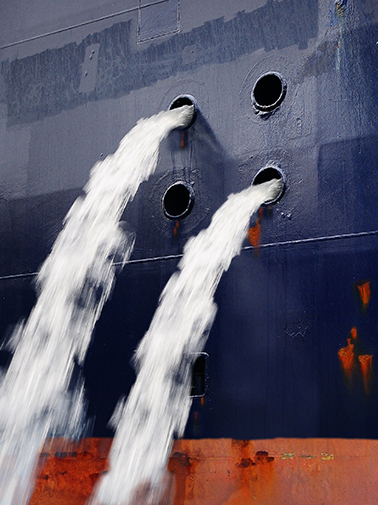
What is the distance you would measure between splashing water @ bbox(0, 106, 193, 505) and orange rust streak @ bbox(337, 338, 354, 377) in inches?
73.9

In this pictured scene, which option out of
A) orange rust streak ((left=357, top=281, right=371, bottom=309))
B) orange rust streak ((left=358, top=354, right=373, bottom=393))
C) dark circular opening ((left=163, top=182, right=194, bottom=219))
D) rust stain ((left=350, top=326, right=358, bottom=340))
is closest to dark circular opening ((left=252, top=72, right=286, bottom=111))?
dark circular opening ((left=163, top=182, right=194, bottom=219))

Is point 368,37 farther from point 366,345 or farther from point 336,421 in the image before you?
point 336,421

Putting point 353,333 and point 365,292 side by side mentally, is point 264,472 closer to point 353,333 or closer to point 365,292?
point 353,333

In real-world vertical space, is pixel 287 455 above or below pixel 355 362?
below

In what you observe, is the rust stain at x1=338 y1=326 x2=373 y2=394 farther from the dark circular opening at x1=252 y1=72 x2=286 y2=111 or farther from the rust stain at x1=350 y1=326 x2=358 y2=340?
the dark circular opening at x1=252 y1=72 x2=286 y2=111

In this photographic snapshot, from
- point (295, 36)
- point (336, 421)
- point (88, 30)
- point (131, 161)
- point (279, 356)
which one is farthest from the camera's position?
point (88, 30)

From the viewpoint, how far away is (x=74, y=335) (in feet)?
18.5

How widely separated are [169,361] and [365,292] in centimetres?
144

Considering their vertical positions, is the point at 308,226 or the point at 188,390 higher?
the point at 308,226

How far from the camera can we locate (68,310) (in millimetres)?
5684

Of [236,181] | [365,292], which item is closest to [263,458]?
[365,292]

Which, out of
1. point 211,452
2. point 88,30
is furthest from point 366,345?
point 88,30

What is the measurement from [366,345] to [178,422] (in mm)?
1397

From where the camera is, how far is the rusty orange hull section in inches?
166
